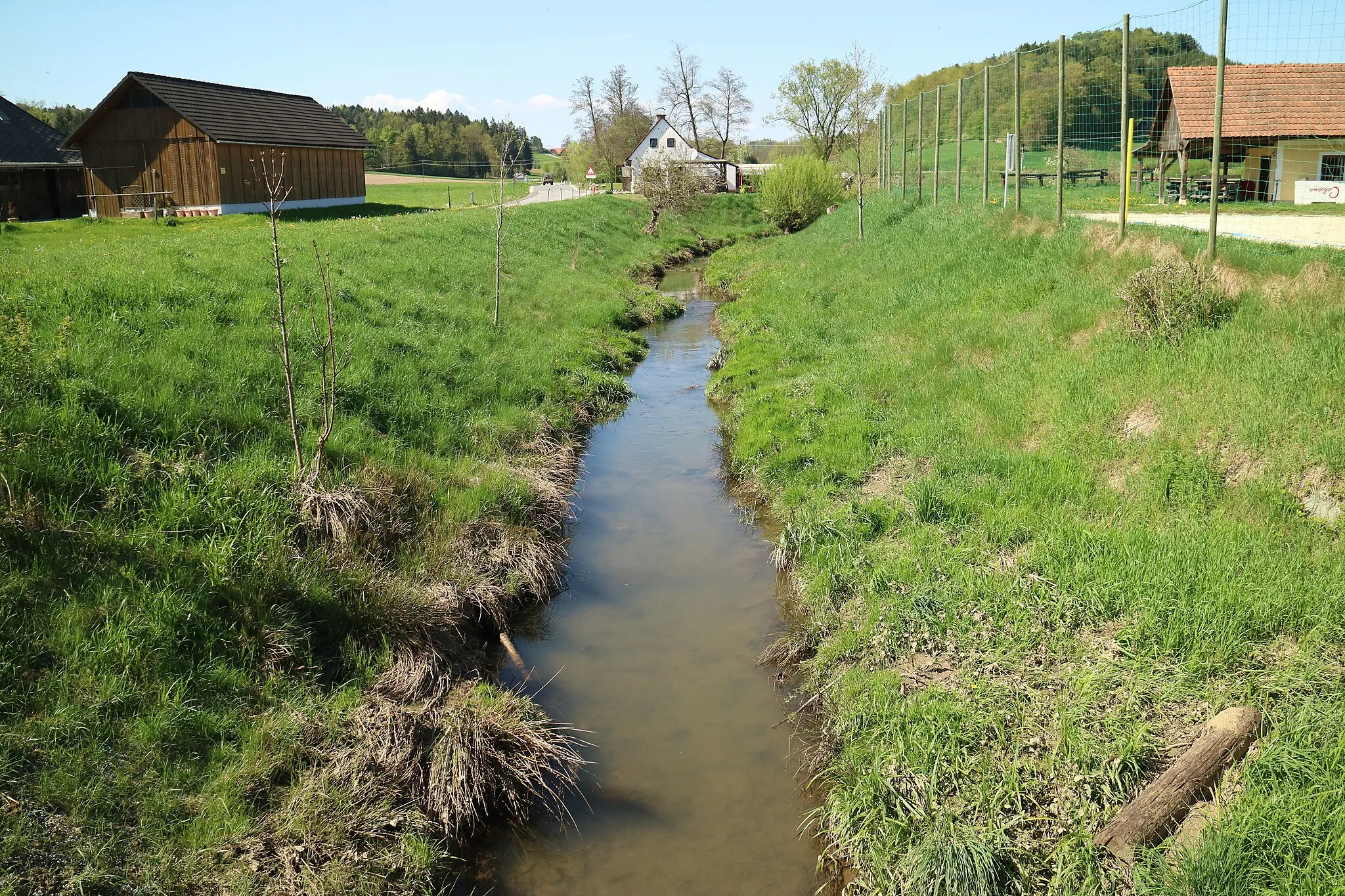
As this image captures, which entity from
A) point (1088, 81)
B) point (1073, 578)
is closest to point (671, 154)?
point (1088, 81)

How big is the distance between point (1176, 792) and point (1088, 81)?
11718 millimetres

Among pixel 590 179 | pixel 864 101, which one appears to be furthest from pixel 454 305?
pixel 590 179

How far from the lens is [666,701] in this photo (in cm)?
674

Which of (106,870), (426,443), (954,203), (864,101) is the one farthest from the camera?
(864,101)

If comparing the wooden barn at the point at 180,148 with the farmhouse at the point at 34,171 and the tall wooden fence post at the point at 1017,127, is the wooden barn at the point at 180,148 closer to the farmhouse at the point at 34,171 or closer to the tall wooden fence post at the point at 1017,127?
the farmhouse at the point at 34,171

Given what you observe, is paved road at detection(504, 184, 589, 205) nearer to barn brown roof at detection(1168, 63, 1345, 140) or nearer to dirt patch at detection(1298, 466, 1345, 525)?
barn brown roof at detection(1168, 63, 1345, 140)

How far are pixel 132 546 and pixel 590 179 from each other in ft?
228

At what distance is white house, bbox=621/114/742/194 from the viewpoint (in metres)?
62.7

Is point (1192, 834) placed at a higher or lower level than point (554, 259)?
lower

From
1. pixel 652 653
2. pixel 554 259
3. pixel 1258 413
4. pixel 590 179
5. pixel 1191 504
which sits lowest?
pixel 652 653

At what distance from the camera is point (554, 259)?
23.9 metres

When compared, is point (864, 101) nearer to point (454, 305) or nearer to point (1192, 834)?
point (454, 305)

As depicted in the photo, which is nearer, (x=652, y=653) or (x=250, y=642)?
(x=250, y=642)

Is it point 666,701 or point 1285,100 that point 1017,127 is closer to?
point 1285,100
